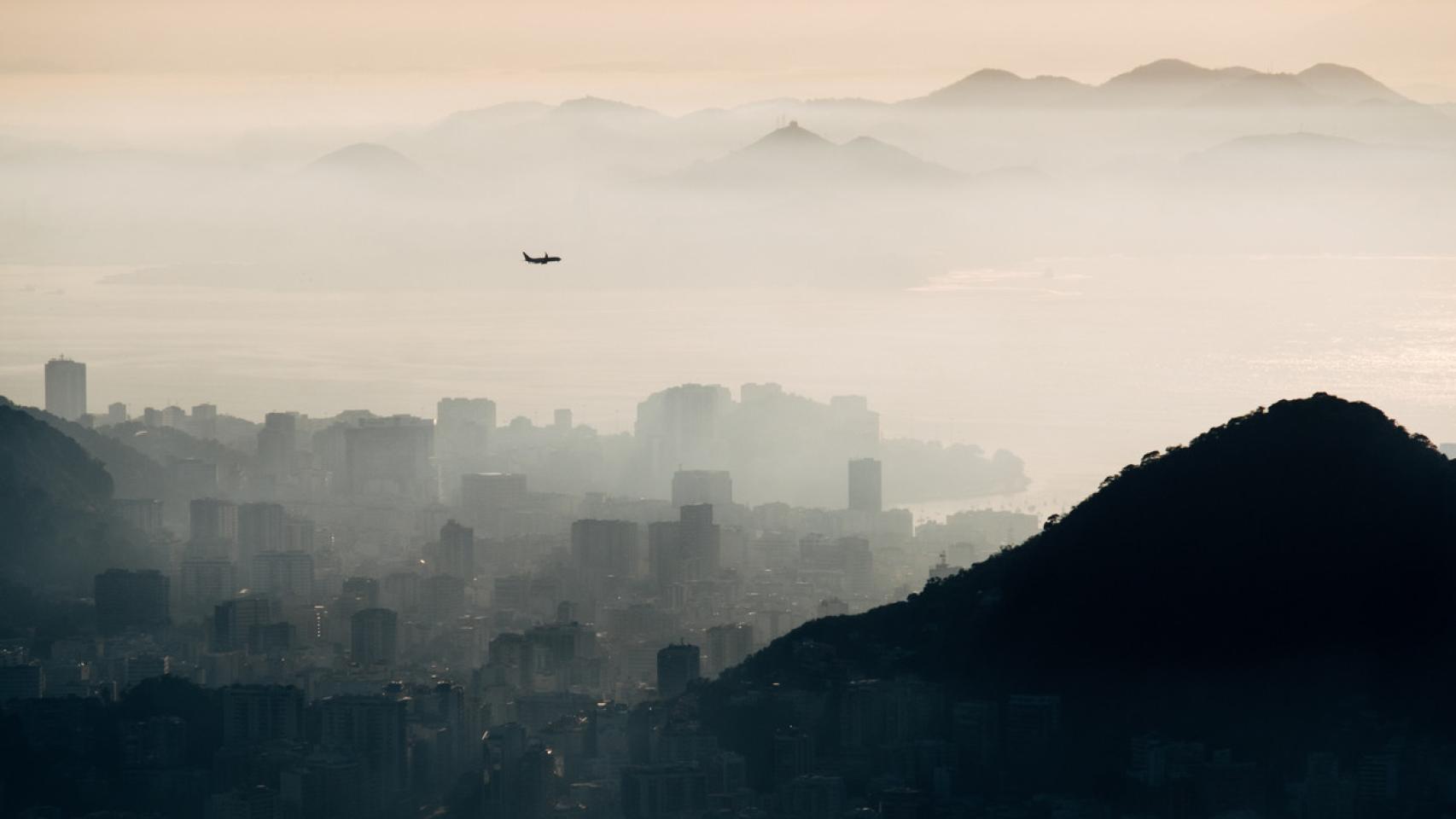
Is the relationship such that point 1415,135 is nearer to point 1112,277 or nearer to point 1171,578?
point 1112,277

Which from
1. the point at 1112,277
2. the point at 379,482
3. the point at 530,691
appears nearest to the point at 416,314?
the point at 1112,277

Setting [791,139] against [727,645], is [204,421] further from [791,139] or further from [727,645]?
[791,139]

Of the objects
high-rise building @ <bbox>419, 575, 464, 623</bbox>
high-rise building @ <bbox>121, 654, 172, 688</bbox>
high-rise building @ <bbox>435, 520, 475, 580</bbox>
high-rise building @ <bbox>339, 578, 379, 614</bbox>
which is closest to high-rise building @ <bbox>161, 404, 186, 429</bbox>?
high-rise building @ <bbox>435, 520, 475, 580</bbox>

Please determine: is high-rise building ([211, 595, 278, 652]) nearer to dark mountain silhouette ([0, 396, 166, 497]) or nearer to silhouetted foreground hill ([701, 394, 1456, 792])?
silhouetted foreground hill ([701, 394, 1456, 792])

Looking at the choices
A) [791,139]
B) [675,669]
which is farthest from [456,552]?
[791,139]

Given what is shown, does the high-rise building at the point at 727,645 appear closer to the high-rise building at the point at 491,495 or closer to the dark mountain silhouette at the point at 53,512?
the dark mountain silhouette at the point at 53,512

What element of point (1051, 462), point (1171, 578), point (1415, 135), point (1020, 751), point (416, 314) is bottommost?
point (1020, 751)
